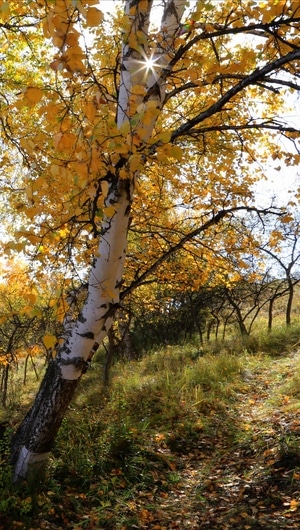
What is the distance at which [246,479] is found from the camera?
416 centimetres

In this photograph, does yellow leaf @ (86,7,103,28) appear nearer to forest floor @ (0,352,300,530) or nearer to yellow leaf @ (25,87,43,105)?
yellow leaf @ (25,87,43,105)

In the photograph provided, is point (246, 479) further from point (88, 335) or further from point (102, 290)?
point (102, 290)

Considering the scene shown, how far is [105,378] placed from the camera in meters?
9.03

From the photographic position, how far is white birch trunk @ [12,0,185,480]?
292cm

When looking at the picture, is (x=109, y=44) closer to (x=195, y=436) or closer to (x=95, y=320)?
(x=95, y=320)

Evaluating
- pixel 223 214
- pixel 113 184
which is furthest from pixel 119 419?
pixel 113 184

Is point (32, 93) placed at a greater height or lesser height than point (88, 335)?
greater

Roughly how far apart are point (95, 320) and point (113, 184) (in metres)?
1.10

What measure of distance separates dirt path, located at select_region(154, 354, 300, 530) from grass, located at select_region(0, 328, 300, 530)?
0.02 m

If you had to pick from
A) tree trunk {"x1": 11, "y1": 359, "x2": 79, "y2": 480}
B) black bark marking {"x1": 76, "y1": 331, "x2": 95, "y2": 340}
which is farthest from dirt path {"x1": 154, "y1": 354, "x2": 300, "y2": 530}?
black bark marking {"x1": 76, "y1": 331, "x2": 95, "y2": 340}

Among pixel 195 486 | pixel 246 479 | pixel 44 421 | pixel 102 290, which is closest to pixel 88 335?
pixel 102 290

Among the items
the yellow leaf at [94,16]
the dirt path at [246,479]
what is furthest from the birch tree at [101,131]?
the dirt path at [246,479]

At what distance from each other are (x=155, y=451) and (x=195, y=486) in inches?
29.7

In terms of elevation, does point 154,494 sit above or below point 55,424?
below
